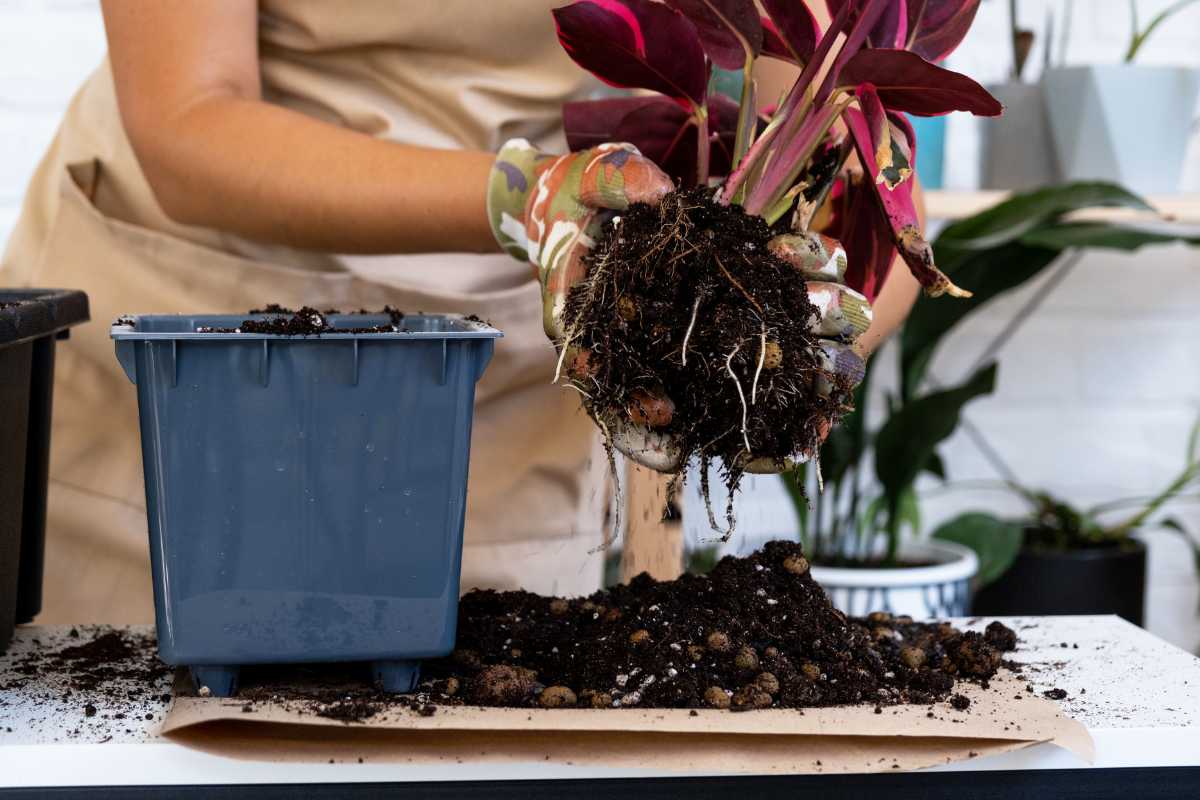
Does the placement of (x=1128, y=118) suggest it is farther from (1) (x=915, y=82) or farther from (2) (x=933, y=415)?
(1) (x=915, y=82)

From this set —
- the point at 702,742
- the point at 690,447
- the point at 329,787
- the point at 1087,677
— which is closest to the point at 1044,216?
the point at 1087,677

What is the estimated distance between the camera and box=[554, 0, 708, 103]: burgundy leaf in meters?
0.68

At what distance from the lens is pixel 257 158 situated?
0.85 m

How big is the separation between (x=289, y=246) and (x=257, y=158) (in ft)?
0.31

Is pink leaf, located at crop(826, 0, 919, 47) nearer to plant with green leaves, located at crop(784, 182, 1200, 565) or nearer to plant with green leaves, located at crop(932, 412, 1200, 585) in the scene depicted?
plant with green leaves, located at crop(784, 182, 1200, 565)

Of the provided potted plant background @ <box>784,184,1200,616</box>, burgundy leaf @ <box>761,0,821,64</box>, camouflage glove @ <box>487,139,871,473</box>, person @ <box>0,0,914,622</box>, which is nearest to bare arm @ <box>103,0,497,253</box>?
person @ <box>0,0,914,622</box>

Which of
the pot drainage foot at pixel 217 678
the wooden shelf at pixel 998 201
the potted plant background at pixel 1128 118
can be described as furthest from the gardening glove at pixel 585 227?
the potted plant background at pixel 1128 118

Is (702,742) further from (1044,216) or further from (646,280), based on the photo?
(1044,216)

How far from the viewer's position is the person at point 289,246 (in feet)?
2.89

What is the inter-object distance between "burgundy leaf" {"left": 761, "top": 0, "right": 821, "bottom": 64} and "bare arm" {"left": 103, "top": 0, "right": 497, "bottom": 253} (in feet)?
0.73

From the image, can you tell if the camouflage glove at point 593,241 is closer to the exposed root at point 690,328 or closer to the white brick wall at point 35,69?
the exposed root at point 690,328

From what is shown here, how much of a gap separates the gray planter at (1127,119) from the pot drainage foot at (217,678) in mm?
1446

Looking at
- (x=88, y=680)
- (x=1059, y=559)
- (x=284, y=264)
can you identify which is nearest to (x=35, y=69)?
(x=284, y=264)

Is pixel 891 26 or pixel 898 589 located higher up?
pixel 891 26
